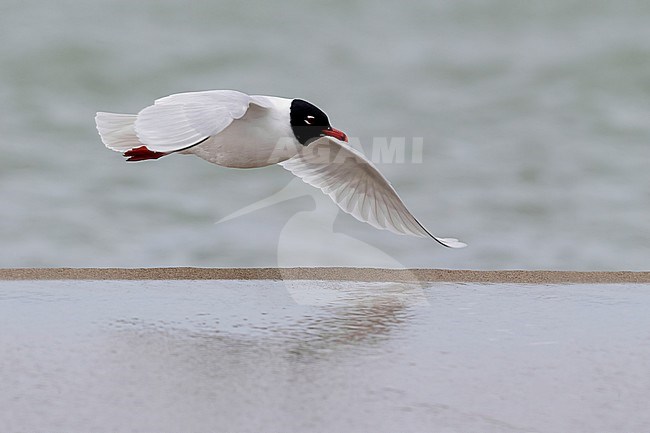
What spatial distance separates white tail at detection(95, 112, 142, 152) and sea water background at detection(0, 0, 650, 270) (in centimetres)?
61

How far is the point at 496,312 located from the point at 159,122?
42.5 inches

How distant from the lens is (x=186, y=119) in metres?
3.10

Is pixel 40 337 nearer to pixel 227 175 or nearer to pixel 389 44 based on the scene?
pixel 227 175

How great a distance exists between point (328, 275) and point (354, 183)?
61 cm

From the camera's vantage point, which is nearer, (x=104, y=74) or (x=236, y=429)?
(x=236, y=429)

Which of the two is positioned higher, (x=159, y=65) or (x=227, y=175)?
(x=159, y=65)

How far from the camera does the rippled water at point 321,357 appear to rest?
1.91 metres

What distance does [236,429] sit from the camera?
1832 millimetres

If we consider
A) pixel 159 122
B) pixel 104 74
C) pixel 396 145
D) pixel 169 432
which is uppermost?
pixel 104 74

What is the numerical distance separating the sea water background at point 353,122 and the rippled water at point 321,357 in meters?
1.18

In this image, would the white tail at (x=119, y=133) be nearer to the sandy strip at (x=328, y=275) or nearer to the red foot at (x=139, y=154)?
the red foot at (x=139, y=154)

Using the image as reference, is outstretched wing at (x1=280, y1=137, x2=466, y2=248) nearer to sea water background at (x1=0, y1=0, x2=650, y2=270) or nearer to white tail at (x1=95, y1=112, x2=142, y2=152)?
sea water background at (x1=0, y1=0, x2=650, y2=270)

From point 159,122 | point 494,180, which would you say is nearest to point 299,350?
point 159,122

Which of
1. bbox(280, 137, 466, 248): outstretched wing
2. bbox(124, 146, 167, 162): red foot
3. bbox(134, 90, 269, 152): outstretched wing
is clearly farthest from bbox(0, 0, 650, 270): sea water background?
bbox(134, 90, 269, 152): outstretched wing
